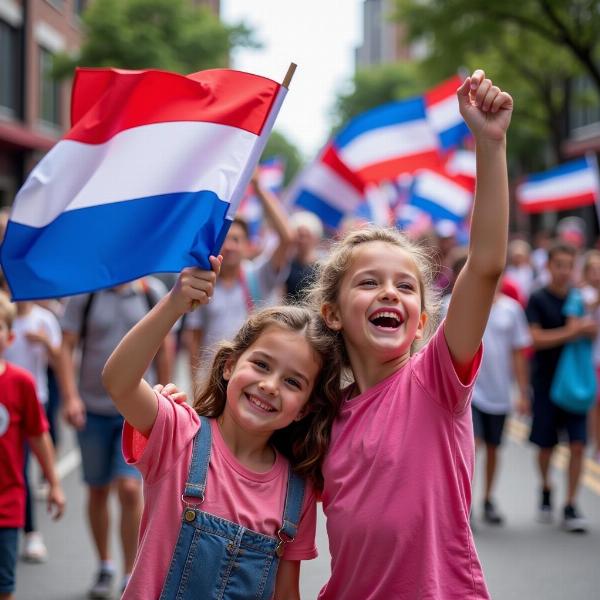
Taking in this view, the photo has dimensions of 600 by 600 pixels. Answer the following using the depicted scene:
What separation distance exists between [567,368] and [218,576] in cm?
559

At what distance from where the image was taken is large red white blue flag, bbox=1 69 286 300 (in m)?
3.29

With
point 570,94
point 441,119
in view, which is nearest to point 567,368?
point 441,119

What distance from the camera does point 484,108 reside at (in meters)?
2.62

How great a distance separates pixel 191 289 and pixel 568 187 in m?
11.1

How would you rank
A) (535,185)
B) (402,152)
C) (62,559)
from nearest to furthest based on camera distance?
(62,559), (402,152), (535,185)

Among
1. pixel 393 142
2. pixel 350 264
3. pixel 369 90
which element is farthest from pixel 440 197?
pixel 369 90

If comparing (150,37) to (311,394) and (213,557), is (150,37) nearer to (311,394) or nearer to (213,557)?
(311,394)

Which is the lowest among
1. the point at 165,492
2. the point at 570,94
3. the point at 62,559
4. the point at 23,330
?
the point at 62,559

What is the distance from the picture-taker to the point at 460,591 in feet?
8.96

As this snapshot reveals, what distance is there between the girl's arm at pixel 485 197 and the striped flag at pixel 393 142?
29.4ft

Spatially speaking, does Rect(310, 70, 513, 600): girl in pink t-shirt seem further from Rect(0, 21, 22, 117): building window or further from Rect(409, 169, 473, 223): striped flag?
Rect(0, 21, 22, 117): building window

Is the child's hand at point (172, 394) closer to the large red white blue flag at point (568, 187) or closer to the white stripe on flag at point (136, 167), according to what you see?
the white stripe on flag at point (136, 167)

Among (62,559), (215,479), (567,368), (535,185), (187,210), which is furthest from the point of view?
(535,185)

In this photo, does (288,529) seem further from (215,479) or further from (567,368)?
(567,368)
